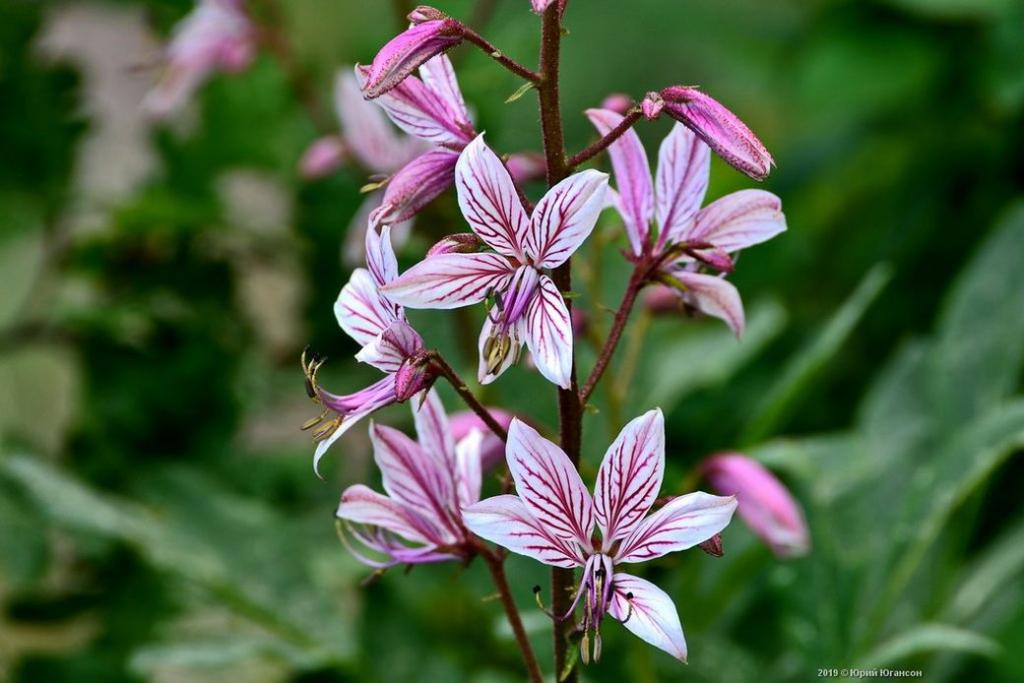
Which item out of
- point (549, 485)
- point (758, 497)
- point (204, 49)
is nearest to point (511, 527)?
point (549, 485)

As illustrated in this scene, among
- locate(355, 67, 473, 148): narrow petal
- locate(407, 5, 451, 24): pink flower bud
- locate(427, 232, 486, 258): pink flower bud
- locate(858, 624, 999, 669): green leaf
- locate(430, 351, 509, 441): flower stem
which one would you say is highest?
locate(407, 5, 451, 24): pink flower bud

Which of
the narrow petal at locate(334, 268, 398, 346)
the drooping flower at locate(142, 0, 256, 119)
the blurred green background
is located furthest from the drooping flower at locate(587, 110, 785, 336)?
the drooping flower at locate(142, 0, 256, 119)

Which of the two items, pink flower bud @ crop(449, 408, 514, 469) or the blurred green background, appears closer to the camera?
pink flower bud @ crop(449, 408, 514, 469)

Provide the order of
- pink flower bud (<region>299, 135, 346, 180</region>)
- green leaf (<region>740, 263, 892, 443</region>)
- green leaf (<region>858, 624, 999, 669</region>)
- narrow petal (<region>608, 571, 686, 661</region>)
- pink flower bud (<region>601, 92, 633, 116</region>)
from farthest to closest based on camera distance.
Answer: pink flower bud (<region>299, 135, 346, 180</region>) → green leaf (<region>740, 263, 892, 443</region>) → green leaf (<region>858, 624, 999, 669</region>) → pink flower bud (<region>601, 92, 633, 116</region>) → narrow petal (<region>608, 571, 686, 661</region>)

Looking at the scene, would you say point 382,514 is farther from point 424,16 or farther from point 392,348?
point 424,16

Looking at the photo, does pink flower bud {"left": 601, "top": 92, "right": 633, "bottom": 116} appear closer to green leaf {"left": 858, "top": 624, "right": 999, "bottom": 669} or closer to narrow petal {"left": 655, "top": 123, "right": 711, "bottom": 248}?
narrow petal {"left": 655, "top": 123, "right": 711, "bottom": 248}

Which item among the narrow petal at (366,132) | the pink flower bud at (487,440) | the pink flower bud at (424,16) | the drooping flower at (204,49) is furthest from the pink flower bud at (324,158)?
the pink flower bud at (424,16)

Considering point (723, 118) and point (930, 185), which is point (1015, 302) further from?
point (723, 118)
